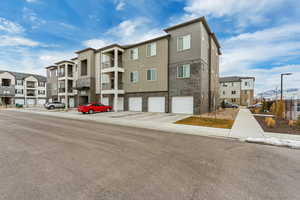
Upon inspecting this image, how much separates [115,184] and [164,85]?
1614cm

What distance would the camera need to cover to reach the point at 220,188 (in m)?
2.92

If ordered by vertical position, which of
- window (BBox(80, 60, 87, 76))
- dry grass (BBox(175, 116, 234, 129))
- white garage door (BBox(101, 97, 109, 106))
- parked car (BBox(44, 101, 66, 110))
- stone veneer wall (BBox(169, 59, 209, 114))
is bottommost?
dry grass (BBox(175, 116, 234, 129))

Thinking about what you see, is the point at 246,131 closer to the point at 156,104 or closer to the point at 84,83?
the point at 156,104

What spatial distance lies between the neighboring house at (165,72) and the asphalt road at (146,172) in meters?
11.0

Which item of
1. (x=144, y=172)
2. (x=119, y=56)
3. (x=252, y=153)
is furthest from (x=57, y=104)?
(x=252, y=153)

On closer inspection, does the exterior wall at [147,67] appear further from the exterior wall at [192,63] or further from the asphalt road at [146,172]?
the asphalt road at [146,172]

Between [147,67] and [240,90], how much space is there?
4217cm

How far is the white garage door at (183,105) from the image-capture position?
54.7 feet

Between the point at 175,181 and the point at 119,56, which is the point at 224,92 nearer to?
the point at 119,56

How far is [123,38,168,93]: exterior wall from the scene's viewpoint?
60.3 feet

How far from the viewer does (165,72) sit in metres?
18.3

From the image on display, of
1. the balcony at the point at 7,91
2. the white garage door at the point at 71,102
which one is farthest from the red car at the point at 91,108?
the balcony at the point at 7,91

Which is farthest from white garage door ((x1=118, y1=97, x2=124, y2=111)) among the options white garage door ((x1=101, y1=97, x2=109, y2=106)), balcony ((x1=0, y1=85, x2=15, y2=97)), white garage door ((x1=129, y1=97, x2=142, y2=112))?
balcony ((x1=0, y1=85, x2=15, y2=97))

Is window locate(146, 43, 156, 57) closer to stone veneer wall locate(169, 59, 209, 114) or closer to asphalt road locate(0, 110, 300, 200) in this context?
stone veneer wall locate(169, 59, 209, 114)
